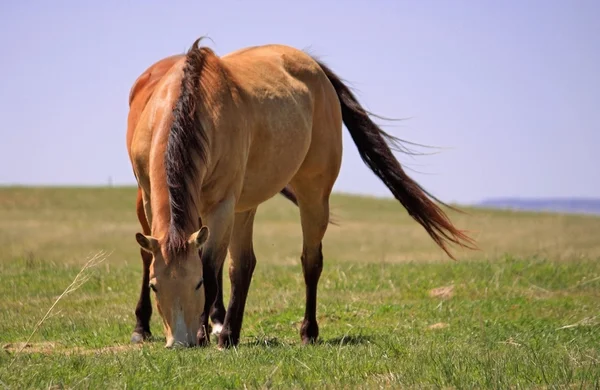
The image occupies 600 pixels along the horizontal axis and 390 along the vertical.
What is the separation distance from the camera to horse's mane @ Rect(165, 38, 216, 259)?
19.0ft

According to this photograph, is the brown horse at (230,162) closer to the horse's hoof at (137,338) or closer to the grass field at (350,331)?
the horse's hoof at (137,338)

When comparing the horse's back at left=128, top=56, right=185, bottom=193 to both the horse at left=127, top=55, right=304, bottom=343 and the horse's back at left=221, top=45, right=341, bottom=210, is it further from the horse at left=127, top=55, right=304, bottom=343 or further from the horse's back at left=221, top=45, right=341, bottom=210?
the horse's back at left=221, top=45, right=341, bottom=210

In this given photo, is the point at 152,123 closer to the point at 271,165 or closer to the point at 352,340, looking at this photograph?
the point at 271,165

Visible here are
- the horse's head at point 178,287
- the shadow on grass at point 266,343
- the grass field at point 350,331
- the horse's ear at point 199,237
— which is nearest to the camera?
the grass field at point 350,331

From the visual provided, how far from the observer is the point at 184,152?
6082 millimetres

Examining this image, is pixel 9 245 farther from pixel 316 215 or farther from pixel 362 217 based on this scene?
pixel 362 217

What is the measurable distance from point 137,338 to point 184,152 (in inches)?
84.9

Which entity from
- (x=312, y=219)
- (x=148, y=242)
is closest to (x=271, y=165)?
(x=312, y=219)

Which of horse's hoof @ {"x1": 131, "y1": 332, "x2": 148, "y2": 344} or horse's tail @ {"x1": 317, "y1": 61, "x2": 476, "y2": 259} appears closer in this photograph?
horse's hoof @ {"x1": 131, "y1": 332, "x2": 148, "y2": 344}

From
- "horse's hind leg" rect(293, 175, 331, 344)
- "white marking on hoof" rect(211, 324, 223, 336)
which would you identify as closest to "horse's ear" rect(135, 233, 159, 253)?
"white marking on hoof" rect(211, 324, 223, 336)

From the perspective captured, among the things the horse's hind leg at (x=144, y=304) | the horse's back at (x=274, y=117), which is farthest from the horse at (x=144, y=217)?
the horse's back at (x=274, y=117)

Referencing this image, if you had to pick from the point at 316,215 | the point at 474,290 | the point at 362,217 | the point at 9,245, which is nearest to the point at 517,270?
the point at 474,290

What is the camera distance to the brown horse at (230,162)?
19.0ft

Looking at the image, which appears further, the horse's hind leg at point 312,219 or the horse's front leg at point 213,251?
the horse's hind leg at point 312,219
